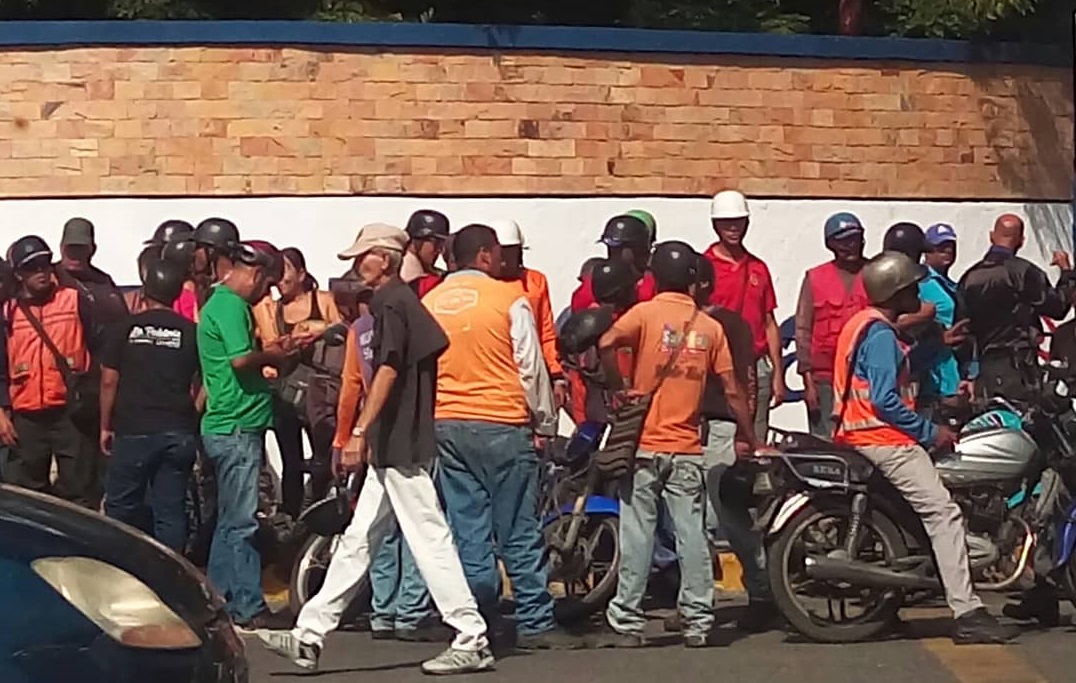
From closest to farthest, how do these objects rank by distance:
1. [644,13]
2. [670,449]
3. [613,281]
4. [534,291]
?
[670,449] → [613,281] → [534,291] → [644,13]

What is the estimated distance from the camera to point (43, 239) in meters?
12.1

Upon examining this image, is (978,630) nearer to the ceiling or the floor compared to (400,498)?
nearer to the floor

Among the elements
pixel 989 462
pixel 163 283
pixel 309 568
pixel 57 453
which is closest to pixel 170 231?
pixel 57 453

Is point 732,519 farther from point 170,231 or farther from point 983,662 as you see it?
point 170,231

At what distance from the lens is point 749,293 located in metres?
10.8

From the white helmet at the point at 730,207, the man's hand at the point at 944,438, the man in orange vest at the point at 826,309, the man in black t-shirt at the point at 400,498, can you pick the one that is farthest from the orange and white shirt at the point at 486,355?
the man in orange vest at the point at 826,309

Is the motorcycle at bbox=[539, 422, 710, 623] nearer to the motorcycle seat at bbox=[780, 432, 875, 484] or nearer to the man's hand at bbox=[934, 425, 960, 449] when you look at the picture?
the motorcycle seat at bbox=[780, 432, 875, 484]

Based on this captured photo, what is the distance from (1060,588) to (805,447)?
4.40 feet

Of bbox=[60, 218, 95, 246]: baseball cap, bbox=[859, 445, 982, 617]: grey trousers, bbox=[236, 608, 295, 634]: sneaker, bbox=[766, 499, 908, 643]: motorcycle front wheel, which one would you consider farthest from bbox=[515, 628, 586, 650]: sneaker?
bbox=[60, 218, 95, 246]: baseball cap

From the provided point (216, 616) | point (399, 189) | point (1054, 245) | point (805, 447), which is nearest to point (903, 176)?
point (1054, 245)

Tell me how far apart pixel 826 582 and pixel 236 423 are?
9.51 feet

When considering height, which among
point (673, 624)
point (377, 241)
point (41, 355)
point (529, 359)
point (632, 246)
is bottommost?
point (673, 624)

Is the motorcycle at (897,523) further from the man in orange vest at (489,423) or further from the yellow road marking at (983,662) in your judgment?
the man in orange vest at (489,423)

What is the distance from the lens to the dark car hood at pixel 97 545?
17.0ft
